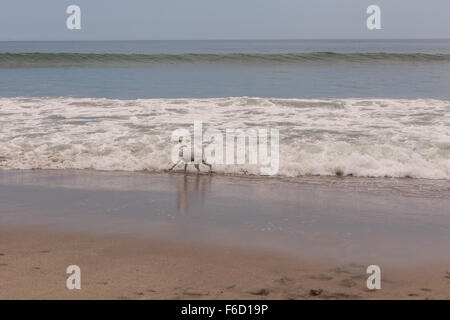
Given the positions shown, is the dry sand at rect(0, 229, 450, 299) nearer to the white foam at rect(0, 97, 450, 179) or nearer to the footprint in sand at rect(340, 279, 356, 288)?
the footprint in sand at rect(340, 279, 356, 288)

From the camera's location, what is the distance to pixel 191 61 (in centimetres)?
3753

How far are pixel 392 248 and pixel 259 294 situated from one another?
1851 millimetres

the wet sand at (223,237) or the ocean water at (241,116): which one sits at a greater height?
the ocean water at (241,116)

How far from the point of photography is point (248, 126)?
12.8 meters

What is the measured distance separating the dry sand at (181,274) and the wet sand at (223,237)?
1 centimetres

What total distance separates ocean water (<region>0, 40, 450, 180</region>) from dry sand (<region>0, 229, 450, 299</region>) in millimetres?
4172

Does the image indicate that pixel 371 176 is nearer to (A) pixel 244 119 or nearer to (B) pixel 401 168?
(B) pixel 401 168

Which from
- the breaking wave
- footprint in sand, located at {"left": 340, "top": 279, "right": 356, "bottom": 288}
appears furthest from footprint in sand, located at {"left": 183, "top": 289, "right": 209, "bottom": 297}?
the breaking wave

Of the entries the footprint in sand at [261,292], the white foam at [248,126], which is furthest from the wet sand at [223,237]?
the white foam at [248,126]

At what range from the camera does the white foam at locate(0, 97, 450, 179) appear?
32.1ft

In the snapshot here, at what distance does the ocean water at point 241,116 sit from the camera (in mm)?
10023

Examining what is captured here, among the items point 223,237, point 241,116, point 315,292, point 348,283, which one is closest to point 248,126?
point 241,116

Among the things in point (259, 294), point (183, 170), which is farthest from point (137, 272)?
point (183, 170)

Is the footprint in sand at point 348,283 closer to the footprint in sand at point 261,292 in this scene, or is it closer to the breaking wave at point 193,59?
the footprint in sand at point 261,292
